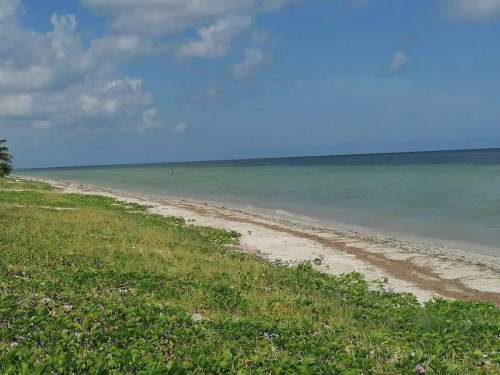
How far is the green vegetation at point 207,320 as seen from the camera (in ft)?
27.5

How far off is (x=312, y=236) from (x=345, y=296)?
1540cm

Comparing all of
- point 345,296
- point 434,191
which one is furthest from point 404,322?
point 434,191

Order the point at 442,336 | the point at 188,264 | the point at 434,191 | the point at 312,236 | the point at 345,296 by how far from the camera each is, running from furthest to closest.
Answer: the point at 434,191 → the point at 312,236 → the point at 188,264 → the point at 345,296 → the point at 442,336

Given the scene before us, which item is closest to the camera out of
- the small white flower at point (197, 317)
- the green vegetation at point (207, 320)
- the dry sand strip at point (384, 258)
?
the green vegetation at point (207, 320)

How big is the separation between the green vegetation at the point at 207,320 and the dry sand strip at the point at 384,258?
104 inches

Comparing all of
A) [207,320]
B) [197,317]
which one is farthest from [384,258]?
[207,320]

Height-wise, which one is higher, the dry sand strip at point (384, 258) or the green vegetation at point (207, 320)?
the green vegetation at point (207, 320)

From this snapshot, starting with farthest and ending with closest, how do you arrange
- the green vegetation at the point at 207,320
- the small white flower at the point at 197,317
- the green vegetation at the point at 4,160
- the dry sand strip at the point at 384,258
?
1. the green vegetation at the point at 4,160
2. the dry sand strip at the point at 384,258
3. the small white flower at the point at 197,317
4. the green vegetation at the point at 207,320

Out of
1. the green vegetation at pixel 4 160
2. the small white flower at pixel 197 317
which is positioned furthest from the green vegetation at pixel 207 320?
the green vegetation at pixel 4 160

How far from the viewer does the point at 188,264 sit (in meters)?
17.5

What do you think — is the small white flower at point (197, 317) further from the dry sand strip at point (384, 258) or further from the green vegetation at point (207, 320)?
the dry sand strip at point (384, 258)

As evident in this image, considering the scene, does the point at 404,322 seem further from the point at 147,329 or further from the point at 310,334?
the point at 147,329

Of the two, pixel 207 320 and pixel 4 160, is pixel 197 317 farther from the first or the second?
pixel 4 160

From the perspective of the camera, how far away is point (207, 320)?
35.5 ft
